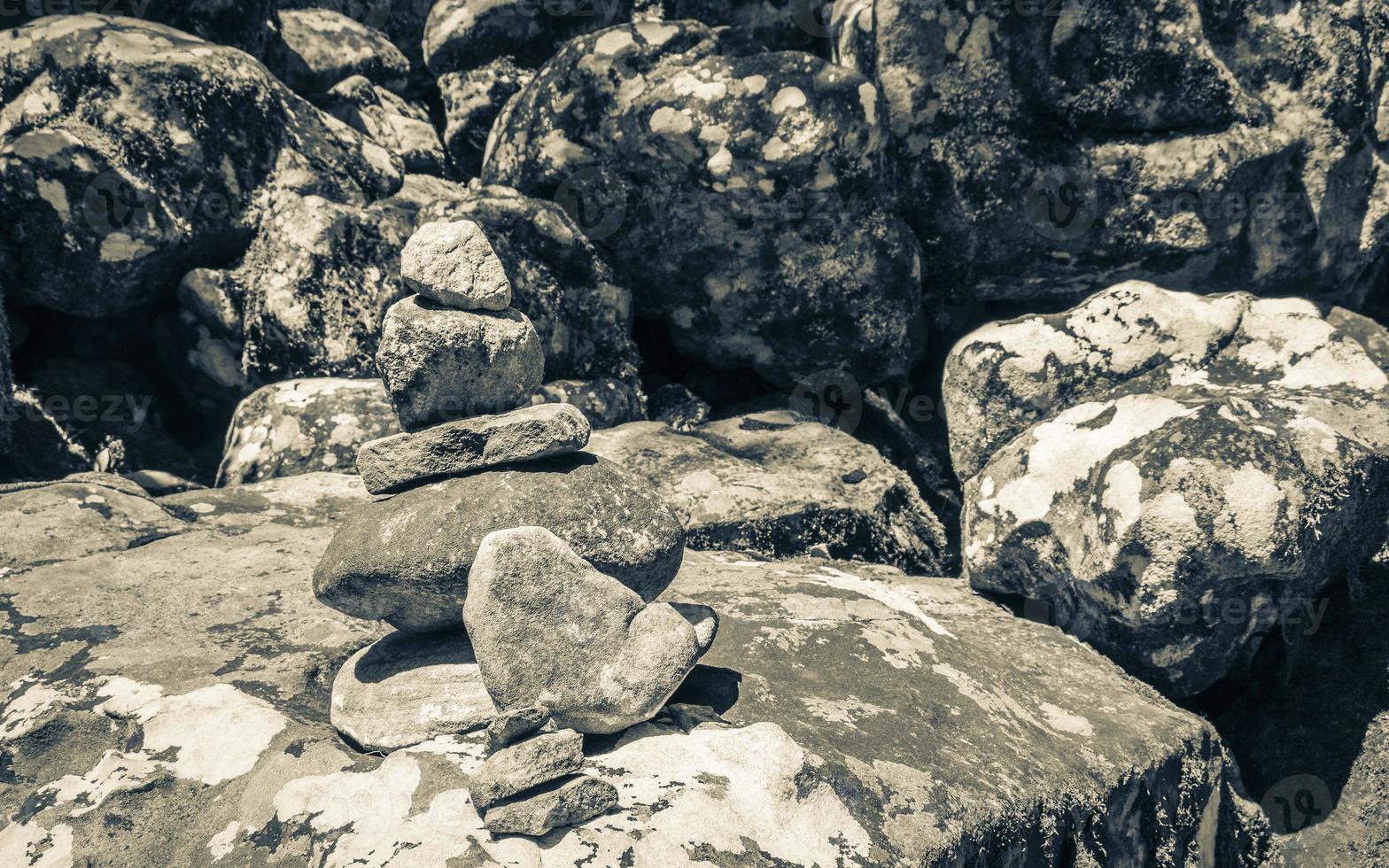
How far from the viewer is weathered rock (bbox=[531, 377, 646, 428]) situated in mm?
7211

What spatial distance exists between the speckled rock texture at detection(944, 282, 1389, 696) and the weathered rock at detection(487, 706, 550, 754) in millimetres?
3385

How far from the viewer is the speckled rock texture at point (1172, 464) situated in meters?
4.96

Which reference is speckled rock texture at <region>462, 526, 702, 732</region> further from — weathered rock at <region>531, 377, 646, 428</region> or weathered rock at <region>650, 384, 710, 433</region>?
weathered rock at <region>650, 384, 710, 433</region>

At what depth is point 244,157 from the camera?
25.3ft

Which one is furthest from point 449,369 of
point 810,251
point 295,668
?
point 810,251

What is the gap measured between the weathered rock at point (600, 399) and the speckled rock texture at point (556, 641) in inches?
146

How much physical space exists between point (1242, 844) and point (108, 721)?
203 inches

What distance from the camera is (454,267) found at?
12.7ft

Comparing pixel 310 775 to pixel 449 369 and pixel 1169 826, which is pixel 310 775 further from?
pixel 1169 826

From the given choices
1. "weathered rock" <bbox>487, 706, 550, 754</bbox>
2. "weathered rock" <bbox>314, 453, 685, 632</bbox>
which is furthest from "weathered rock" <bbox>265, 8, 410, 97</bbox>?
"weathered rock" <bbox>487, 706, 550, 754</bbox>

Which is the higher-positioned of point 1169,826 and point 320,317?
point 320,317

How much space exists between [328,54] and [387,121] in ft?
3.09

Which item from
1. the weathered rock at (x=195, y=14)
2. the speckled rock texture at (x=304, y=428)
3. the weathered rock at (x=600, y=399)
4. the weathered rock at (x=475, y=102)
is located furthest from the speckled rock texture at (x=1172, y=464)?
the weathered rock at (x=195, y=14)

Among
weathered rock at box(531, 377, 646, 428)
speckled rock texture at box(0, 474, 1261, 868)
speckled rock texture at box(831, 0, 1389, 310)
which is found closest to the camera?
speckled rock texture at box(0, 474, 1261, 868)
